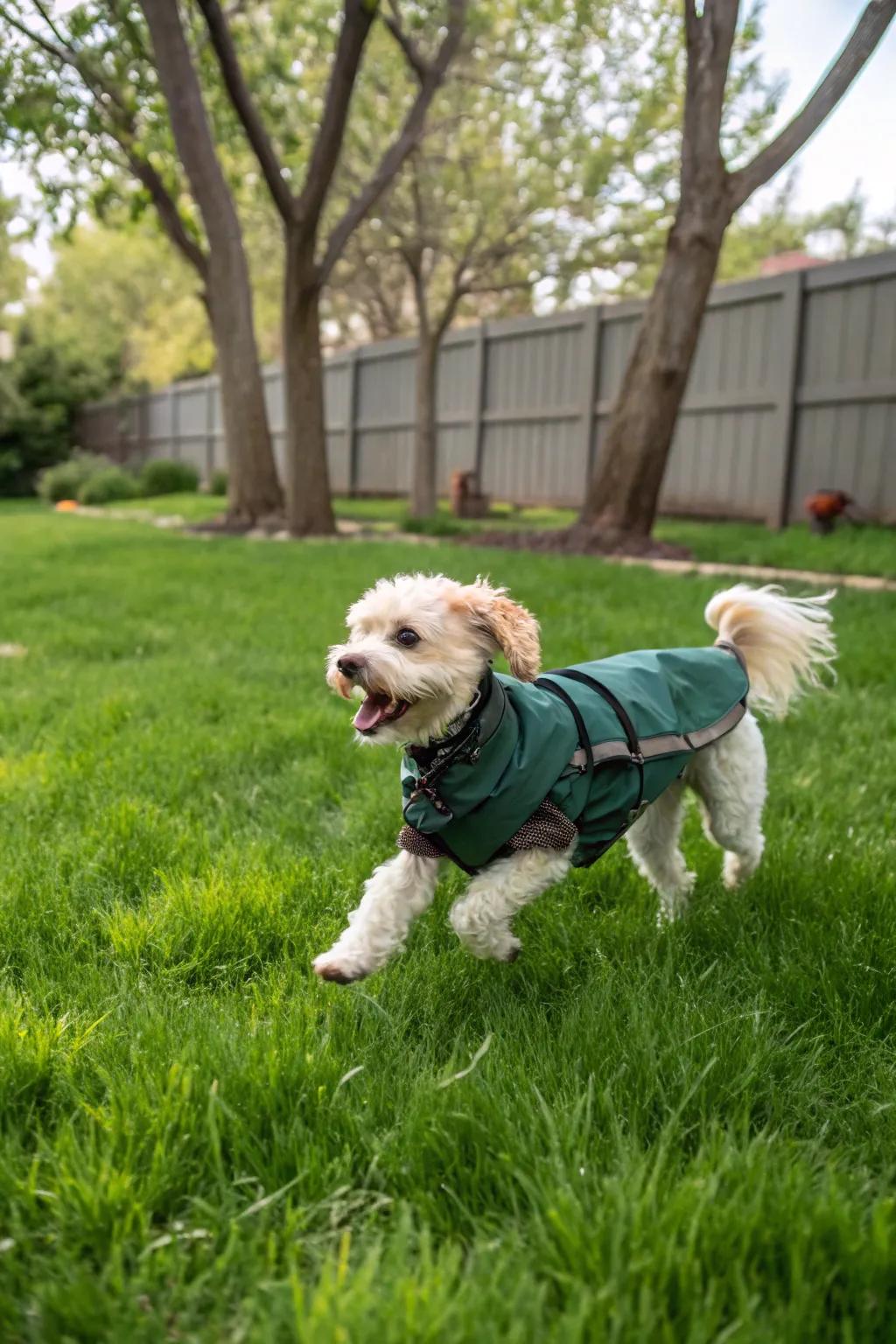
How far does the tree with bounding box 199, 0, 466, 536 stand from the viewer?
1190 centimetres

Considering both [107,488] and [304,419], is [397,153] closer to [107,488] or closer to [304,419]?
[304,419]

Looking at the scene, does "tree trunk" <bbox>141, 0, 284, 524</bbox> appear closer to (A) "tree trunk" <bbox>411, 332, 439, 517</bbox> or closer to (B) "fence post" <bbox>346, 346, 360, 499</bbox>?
(A) "tree trunk" <bbox>411, 332, 439, 517</bbox>

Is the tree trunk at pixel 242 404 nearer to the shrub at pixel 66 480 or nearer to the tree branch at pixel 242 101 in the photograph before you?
the tree branch at pixel 242 101

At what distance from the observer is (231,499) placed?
581 inches

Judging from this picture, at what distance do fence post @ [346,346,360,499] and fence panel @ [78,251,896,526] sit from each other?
38 mm

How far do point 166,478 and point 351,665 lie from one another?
83.1ft

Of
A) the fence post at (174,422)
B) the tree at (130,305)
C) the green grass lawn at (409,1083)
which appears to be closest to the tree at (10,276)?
the tree at (130,305)

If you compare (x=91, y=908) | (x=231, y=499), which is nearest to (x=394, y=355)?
(x=231, y=499)

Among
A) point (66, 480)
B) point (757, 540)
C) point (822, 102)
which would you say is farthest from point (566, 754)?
point (66, 480)

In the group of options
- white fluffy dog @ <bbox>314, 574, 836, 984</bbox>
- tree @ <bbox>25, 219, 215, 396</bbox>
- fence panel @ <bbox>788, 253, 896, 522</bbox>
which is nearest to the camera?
white fluffy dog @ <bbox>314, 574, 836, 984</bbox>

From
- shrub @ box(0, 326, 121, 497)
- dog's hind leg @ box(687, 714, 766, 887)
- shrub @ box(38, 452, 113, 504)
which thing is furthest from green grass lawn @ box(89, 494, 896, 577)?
shrub @ box(0, 326, 121, 497)

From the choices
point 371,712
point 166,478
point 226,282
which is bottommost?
point 371,712

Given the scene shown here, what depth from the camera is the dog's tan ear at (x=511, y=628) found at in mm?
2635

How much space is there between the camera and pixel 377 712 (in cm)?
257
